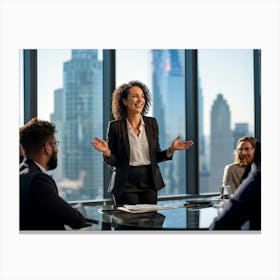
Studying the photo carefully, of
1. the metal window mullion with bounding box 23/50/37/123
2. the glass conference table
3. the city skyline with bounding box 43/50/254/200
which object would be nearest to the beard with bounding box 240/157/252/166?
the glass conference table

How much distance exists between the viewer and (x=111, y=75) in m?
4.79

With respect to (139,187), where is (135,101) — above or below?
above

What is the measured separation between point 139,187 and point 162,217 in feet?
2.48

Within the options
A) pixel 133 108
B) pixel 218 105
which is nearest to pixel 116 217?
pixel 133 108

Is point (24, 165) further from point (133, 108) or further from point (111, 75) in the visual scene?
point (111, 75)

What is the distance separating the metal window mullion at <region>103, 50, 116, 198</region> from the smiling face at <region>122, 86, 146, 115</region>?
42 cm

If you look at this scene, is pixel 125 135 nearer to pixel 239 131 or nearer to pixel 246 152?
pixel 246 152

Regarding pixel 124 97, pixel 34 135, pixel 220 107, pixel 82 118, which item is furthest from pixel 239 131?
pixel 34 135

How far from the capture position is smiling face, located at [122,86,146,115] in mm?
4332

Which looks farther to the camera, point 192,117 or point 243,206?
point 192,117

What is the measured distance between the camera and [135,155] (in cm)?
422

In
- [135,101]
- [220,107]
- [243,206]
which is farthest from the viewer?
[220,107]

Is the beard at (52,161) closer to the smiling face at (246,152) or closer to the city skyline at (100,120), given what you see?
the city skyline at (100,120)

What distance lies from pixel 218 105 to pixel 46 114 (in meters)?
1.83
